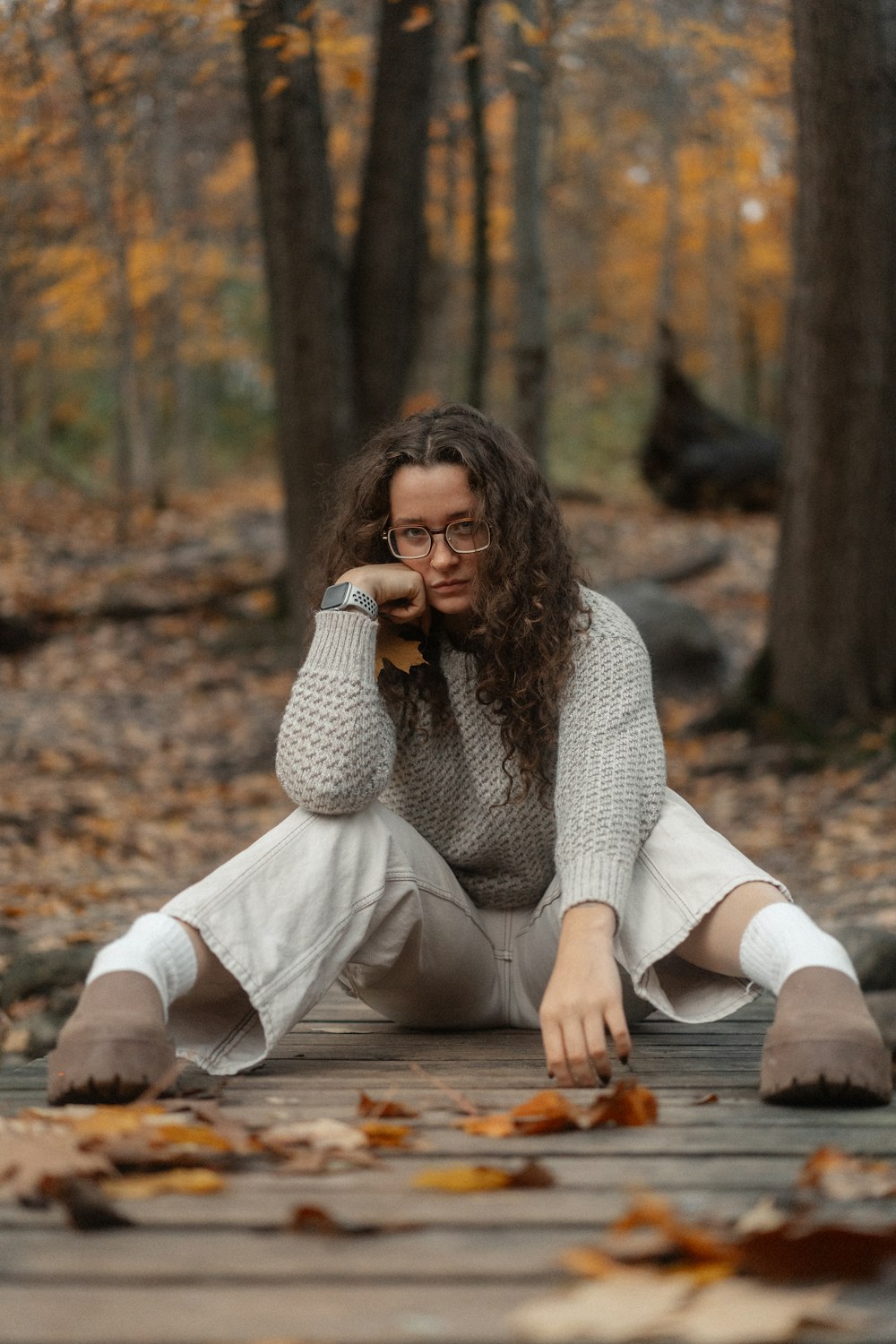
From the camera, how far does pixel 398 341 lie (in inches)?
357

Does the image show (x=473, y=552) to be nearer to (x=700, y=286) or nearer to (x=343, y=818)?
(x=343, y=818)

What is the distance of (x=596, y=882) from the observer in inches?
102

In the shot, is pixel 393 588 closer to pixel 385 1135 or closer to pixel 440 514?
pixel 440 514

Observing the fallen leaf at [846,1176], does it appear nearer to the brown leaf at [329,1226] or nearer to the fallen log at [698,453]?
the brown leaf at [329,1226]

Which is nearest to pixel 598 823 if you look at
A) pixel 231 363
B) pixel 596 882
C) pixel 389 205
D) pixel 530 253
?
pixel 596 882

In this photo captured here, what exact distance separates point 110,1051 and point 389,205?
24.4ft

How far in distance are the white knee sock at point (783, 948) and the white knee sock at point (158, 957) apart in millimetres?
1004

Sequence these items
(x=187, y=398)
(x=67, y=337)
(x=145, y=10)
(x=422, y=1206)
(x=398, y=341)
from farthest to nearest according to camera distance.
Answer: (x=67, y=337)
(x=187, y=398)
(x=398, y=341)
(x=145, y=10)
(x=422, y=1206)

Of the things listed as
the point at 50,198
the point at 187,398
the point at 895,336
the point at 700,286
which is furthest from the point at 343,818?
the point at 700,286

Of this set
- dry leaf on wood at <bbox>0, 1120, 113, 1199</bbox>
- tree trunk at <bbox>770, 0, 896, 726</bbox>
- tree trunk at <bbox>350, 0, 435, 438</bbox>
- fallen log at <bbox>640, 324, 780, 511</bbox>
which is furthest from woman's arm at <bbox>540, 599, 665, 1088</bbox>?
fallen log at <bbox>640, 324, 780, 511</bbox>

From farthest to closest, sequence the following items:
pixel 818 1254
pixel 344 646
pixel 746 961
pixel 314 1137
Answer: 1. pixel 344 646
2. pixel 746 961
3. pixel 314 1137
4. pixel 818 1254

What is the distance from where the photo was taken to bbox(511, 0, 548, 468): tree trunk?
355 inches

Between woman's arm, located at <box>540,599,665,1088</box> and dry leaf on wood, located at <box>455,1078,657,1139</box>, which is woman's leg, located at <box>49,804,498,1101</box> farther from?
dry leaf on wood, located at <box>455,1078,657,1139</box>

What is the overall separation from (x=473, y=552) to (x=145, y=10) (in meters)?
A: 5.98
